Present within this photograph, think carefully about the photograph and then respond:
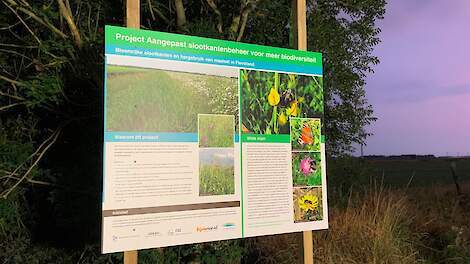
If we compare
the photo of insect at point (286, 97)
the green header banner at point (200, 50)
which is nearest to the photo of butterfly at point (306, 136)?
the photo of insect at point (286, 97)

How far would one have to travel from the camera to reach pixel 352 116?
10359 mm

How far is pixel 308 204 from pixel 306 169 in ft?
1.16

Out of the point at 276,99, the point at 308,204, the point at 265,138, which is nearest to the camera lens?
the point at 265,138

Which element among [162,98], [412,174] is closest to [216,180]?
[162,98]

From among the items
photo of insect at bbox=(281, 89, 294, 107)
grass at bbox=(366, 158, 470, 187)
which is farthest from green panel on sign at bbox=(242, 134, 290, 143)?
grass at bbox=(366, 158, 470, 187)

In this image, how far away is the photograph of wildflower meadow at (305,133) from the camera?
201 inches

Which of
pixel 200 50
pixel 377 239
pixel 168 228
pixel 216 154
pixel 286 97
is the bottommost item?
pixel 377 239

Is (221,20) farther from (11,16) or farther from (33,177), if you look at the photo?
(33,177)

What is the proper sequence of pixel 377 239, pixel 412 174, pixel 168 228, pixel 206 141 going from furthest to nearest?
pixel 412 174, pixel 377 239, pixel 206 141, pixel 168 228

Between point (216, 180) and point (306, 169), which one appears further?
point (306, 169)

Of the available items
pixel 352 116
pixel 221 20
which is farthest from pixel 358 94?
pixel 221 20

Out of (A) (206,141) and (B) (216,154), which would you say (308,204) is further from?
(A) (206,141)

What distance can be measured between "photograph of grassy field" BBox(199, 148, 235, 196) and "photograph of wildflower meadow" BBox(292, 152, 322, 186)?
777 millimetres

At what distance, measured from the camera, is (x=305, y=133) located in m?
5.18
